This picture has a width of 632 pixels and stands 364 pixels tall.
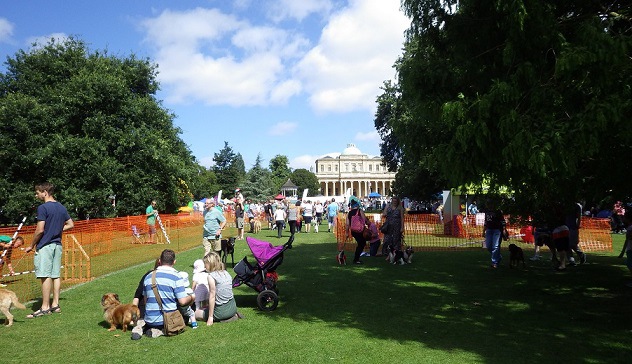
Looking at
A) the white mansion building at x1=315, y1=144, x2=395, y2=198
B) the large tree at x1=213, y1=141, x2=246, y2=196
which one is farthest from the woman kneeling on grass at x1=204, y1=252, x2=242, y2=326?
the white mansion building at x1=315, y1=144, x2=395, y2=198

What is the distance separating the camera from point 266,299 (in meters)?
7.57

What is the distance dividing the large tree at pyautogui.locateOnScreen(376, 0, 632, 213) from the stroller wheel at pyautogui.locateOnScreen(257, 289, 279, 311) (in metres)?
3.18

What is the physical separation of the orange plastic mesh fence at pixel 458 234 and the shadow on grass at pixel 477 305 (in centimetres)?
384

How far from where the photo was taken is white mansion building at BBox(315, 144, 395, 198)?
141250 millimetres

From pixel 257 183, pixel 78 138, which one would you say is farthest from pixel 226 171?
pixel 78 138

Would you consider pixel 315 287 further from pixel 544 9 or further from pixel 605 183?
pixel 544 9

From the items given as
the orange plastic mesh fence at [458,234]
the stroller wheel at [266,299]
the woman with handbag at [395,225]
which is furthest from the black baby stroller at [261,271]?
the orange plastic mesh fence at [458,234]

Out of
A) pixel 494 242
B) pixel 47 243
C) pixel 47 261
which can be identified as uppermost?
pixel 47 243

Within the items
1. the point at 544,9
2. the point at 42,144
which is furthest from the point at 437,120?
the point at 42,144

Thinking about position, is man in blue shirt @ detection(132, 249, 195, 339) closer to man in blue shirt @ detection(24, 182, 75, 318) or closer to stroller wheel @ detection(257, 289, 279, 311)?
stroller wheel @ detection(257, 289, 279, 311)

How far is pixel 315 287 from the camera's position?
9.42m

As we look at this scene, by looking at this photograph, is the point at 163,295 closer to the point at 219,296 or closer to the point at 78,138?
the point at 219,296

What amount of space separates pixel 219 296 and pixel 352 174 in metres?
138

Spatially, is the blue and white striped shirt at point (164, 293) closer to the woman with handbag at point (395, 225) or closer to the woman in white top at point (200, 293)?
the woman in white top at point (200, 293)
